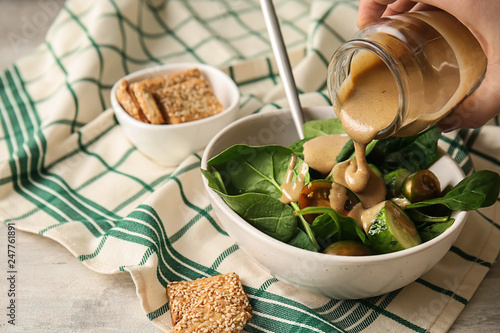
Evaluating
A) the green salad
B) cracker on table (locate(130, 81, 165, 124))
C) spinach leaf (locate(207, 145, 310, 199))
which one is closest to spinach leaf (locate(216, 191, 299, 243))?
the green salad

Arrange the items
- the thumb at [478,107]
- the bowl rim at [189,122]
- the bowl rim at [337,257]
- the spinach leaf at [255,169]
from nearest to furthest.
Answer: the bowl rim at [337,257], the thumb at [478,107], the spinach leaf at [255,169], the bowl rim at [189,122]

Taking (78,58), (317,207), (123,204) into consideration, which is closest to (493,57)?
(317,207)

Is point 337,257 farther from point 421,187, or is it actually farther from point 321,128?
point 321,128

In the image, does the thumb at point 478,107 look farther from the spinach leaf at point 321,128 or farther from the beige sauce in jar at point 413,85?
the spinach leaf at point 321,128

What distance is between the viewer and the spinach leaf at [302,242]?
1.00 metres

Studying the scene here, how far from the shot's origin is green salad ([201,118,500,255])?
996 mm

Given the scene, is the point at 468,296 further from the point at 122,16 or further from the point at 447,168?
the point at 122,16

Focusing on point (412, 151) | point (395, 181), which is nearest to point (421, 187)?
point (395, 181)

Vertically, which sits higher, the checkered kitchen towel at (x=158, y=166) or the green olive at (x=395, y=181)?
the green olive at (x=395, y=181)

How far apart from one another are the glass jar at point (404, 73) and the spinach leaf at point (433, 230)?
0.18m

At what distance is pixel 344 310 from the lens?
3.54ft

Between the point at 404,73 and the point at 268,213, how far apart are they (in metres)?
0.35

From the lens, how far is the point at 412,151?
4.01 ft

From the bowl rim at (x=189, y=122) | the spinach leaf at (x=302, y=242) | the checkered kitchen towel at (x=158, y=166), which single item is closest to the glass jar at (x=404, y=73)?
the spinach leaf at (x=302, y=242)
